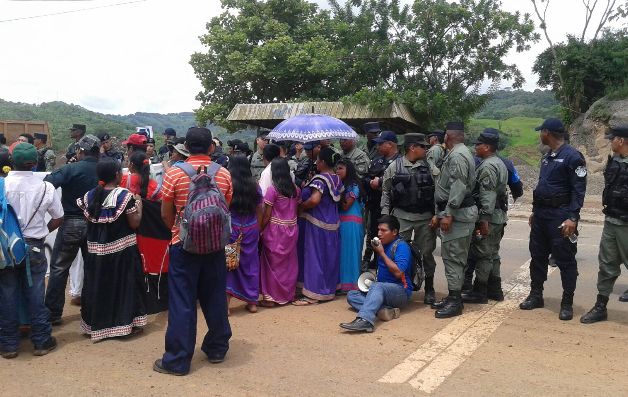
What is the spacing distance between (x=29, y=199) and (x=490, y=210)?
428 centimetres

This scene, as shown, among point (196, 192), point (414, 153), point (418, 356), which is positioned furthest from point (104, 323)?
point (414, 153)

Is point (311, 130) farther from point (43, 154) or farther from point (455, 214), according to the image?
point (43, 154)

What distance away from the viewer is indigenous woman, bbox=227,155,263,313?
5484 mm

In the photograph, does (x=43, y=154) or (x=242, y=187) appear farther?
(x=43, y=154)

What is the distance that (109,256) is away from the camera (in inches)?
188

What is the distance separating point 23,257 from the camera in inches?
173

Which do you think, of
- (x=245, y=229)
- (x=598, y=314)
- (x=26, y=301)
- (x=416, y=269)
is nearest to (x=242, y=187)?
(x=245, y=229)

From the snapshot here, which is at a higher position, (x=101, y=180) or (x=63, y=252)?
(x=101, y=180)

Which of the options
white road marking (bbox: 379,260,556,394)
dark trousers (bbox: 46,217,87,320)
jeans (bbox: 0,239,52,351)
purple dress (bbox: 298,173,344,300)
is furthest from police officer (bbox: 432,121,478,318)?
jeans (bbox: 0,239,52,351)

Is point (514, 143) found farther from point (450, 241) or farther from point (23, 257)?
point (23, 257)

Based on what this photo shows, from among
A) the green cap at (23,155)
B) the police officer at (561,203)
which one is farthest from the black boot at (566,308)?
the green cap at (23,155)

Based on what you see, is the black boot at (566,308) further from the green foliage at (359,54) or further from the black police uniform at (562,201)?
the green foliage at (359,54)

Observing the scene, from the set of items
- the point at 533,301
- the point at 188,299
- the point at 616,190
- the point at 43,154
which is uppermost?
the point at 616,190

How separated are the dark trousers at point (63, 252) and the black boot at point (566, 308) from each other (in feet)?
15.2
